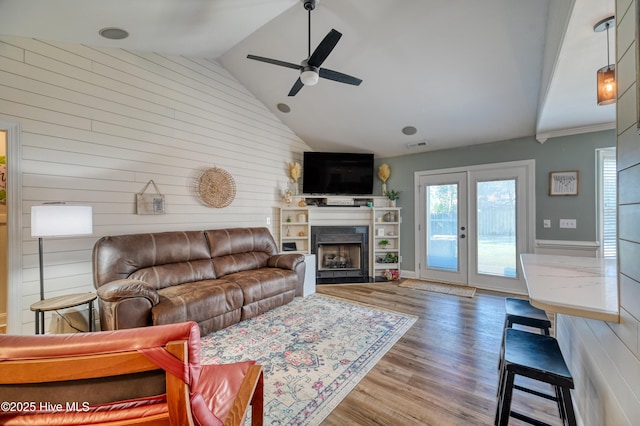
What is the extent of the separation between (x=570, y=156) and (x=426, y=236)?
240 cm

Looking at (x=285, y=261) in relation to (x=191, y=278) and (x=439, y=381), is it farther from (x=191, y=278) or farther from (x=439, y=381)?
(x=439, y=381)

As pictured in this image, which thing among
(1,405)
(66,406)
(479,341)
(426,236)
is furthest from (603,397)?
(426,236)

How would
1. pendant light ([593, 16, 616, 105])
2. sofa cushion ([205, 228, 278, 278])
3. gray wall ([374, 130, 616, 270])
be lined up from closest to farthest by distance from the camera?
1. pendant light ([593, 16, 616, 105])
2. sofa cushion ([205, 228, 278, 278])
3. gray wall ([374, 130, 616, 270])

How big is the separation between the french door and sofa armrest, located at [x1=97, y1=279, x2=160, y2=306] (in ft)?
14.6

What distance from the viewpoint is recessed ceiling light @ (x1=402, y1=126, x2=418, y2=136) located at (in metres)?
4.55

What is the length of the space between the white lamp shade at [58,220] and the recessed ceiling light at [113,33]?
178cm

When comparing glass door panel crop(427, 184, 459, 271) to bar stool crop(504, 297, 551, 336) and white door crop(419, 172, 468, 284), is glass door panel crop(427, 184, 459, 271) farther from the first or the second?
bar stool crop(504, 297, 551, 336)

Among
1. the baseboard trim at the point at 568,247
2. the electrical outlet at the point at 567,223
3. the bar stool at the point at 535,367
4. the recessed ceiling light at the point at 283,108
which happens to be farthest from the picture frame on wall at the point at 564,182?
the recessed ceiling light at the point at 283,108

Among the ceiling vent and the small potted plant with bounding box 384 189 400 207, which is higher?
the ceiling vent

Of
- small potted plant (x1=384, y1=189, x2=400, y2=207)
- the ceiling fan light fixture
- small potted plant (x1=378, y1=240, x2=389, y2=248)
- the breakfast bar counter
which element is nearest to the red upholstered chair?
the breakfast bar counter

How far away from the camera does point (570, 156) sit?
12.8ft

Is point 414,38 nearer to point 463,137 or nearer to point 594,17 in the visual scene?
point 594,17

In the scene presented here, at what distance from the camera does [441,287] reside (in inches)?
182

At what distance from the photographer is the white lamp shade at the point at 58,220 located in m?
2.12
